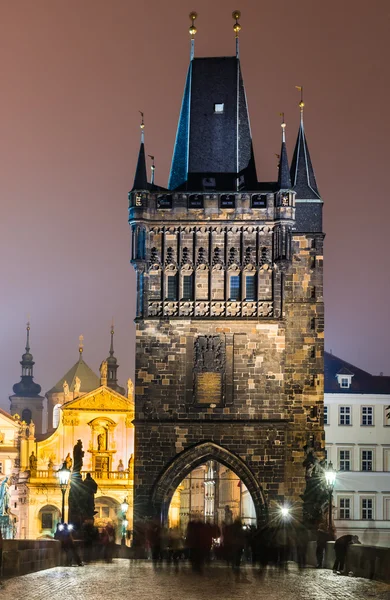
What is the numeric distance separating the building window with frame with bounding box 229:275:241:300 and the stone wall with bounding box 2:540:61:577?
1846cm

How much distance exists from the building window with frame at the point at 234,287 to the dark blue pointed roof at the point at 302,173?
5133 millimetres

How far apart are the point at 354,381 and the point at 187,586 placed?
44.6 meters

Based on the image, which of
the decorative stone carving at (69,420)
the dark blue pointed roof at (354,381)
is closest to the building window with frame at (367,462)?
the dark blue pointed roof at (354,381)

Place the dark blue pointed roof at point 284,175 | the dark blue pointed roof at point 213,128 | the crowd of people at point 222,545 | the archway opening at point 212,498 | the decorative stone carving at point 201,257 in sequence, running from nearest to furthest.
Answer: the crowd of people at point 222,545 < the decorative stone carving at point 201,257 < the dark blue pointed roof at point 284,175 < the dark blue pointed roof at point 213,128 < the archway opening at point 212,498

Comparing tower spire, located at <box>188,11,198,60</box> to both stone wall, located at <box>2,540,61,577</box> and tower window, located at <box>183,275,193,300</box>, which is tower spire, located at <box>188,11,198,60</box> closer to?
tower window, located at <box>183,275,193,300</box>

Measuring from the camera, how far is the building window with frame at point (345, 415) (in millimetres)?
66312

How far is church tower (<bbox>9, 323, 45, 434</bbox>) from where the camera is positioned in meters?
124

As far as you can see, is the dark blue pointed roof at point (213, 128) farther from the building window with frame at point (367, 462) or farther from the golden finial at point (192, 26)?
the building window with frame at point (367, 462)

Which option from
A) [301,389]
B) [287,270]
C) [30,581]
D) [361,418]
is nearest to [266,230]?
[287,270]

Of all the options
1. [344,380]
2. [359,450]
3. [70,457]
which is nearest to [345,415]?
[359,450]

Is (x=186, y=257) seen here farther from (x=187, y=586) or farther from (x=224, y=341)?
(x=187, y=586)

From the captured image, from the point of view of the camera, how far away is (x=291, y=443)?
49.8 m

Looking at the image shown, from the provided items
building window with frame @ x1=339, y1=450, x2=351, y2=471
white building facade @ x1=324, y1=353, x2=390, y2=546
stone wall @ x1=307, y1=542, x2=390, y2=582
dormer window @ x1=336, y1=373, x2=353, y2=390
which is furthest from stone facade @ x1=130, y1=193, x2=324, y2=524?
stone wall @ x1=307, y1=542, x2=390, y2=582

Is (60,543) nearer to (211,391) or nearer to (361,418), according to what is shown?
(211,391)
